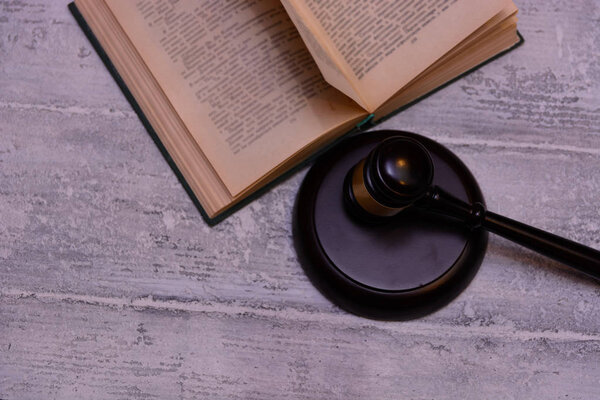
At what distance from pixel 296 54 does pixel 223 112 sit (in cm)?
10

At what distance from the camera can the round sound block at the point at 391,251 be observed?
1.76 ft

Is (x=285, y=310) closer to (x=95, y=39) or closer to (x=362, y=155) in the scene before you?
(x=362, y=155)

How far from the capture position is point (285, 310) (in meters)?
0.61

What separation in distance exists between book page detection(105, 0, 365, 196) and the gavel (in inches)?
4.0

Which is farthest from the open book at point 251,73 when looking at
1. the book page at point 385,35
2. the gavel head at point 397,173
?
the gavel head at point 397,173

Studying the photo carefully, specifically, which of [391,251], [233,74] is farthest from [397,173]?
[233,74]

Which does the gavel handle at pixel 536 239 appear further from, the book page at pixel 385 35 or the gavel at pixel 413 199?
the book page at pixel 385 35

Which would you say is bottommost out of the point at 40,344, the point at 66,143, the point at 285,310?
the point at 285,310

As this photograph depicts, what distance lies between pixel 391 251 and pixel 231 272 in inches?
7.3

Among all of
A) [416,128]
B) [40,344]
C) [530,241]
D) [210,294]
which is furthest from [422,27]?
[40,344]

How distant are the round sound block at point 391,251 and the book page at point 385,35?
0.06m

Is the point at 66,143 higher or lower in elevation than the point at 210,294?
higher

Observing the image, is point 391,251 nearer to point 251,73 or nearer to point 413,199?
point 413,199

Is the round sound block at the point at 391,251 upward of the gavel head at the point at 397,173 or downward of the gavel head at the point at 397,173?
downward
